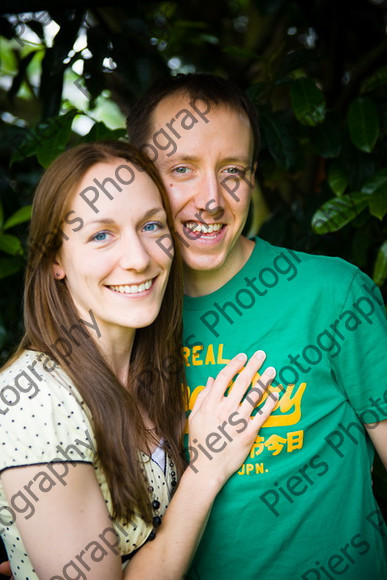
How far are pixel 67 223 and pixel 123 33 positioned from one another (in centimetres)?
108

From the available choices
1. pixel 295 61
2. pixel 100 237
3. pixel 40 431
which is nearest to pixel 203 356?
pixel 100 237

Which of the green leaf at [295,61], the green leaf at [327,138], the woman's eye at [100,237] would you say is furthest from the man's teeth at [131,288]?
the green leaf at [295,61]

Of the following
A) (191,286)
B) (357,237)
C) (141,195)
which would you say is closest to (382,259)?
(357,237)

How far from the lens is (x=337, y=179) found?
7.05 ft

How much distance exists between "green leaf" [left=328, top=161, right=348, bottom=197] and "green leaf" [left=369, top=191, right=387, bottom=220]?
20 cm

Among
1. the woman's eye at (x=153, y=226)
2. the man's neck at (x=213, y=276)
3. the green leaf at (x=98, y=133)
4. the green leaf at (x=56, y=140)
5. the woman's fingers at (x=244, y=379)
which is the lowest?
the woman's fingers at (x=244, y=379)

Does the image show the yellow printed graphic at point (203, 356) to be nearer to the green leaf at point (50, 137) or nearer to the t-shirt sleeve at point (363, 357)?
the t-shirt sleeve at point (363, 357)

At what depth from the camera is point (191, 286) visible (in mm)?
1750

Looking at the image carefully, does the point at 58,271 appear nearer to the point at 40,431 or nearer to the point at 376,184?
the point at 40,431

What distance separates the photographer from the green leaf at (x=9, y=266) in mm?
2146

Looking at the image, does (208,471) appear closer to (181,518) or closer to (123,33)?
(181,518)

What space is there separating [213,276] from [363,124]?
2.58 ft

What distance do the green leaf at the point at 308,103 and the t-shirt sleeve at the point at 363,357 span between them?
2.47 feet

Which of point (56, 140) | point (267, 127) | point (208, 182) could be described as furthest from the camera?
point (267, 127)
